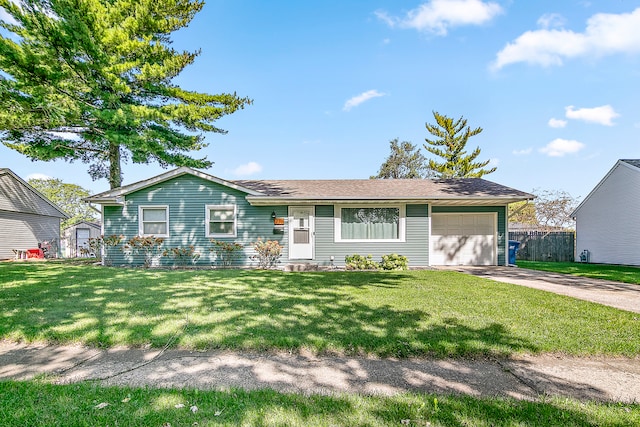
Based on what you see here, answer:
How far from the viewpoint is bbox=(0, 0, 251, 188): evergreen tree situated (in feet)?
40.7

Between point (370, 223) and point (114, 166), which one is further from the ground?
point (114, 166)

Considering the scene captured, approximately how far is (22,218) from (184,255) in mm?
12767

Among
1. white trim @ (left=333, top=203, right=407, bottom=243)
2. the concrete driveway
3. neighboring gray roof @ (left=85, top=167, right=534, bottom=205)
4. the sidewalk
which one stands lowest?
the concrete driveway

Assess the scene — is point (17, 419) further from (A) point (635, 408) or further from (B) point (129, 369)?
(A) point (635, 408)

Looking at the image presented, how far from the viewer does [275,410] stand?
2.18 metres

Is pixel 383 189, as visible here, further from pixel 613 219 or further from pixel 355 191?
pixel 613 219

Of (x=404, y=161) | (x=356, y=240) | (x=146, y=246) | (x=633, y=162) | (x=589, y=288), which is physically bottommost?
(x=589, y=288)

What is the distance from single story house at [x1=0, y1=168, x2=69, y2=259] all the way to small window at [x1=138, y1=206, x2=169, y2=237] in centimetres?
1035

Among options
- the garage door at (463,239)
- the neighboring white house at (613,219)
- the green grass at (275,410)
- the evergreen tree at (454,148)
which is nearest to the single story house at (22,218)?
the green grass at (275,410)

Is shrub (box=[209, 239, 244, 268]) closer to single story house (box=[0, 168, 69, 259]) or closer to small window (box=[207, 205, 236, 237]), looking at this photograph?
small window (box=[207, 205, 236, 237])

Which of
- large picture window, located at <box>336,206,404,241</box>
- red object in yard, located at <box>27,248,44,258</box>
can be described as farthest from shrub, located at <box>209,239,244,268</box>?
red object in yard, located at <box>27,248,44,258</box>

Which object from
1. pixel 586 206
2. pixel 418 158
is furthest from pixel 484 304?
pixel 418 158

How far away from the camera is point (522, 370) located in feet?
9.63

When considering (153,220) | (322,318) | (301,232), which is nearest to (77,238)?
(153,220)
